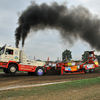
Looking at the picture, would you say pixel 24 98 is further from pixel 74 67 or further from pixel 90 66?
pixel 90 66

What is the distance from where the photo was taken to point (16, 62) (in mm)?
11195

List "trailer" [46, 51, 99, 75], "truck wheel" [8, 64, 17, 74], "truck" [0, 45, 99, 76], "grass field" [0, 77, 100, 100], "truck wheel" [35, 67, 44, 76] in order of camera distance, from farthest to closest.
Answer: "trailer" [46, 51, 99, 75]
"truck wheel" [35, 67, 44, 76]
"truck" [0, 45, 99, 76]
"truck wheel" [8, 64, 17, 74]
"grass field" [0, 77, 100, 100]

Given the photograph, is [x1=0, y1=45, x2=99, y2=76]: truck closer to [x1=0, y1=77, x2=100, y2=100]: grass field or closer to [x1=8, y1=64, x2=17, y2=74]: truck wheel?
[x1=8, y1=64, x2=17, y2=74]: truck wheel

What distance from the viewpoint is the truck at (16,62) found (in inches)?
423

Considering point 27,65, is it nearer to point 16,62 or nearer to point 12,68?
point 16,62

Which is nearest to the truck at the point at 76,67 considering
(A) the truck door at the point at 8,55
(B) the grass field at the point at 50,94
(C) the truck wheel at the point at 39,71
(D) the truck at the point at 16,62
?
(C) the truck wheel at the point at 39,71

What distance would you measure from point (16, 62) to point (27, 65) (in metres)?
1.23

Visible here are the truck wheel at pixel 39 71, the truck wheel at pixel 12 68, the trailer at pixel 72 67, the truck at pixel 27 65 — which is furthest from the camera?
the trailer at pixel 72 67

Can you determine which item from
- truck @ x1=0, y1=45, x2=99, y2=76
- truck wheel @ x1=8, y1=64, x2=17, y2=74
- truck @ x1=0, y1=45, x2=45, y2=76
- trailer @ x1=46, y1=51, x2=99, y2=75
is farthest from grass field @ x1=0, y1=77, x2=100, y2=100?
trailer @ x1=46, y1=51, x2=99, y2=75

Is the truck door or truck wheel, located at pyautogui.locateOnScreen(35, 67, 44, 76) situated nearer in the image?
the truck door

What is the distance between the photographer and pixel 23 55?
470 inches

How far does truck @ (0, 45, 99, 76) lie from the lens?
10830 millimetres

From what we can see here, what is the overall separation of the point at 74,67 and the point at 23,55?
6.42 metres

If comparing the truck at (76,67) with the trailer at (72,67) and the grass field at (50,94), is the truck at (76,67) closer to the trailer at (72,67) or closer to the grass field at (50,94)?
the trailer at (72,67)
